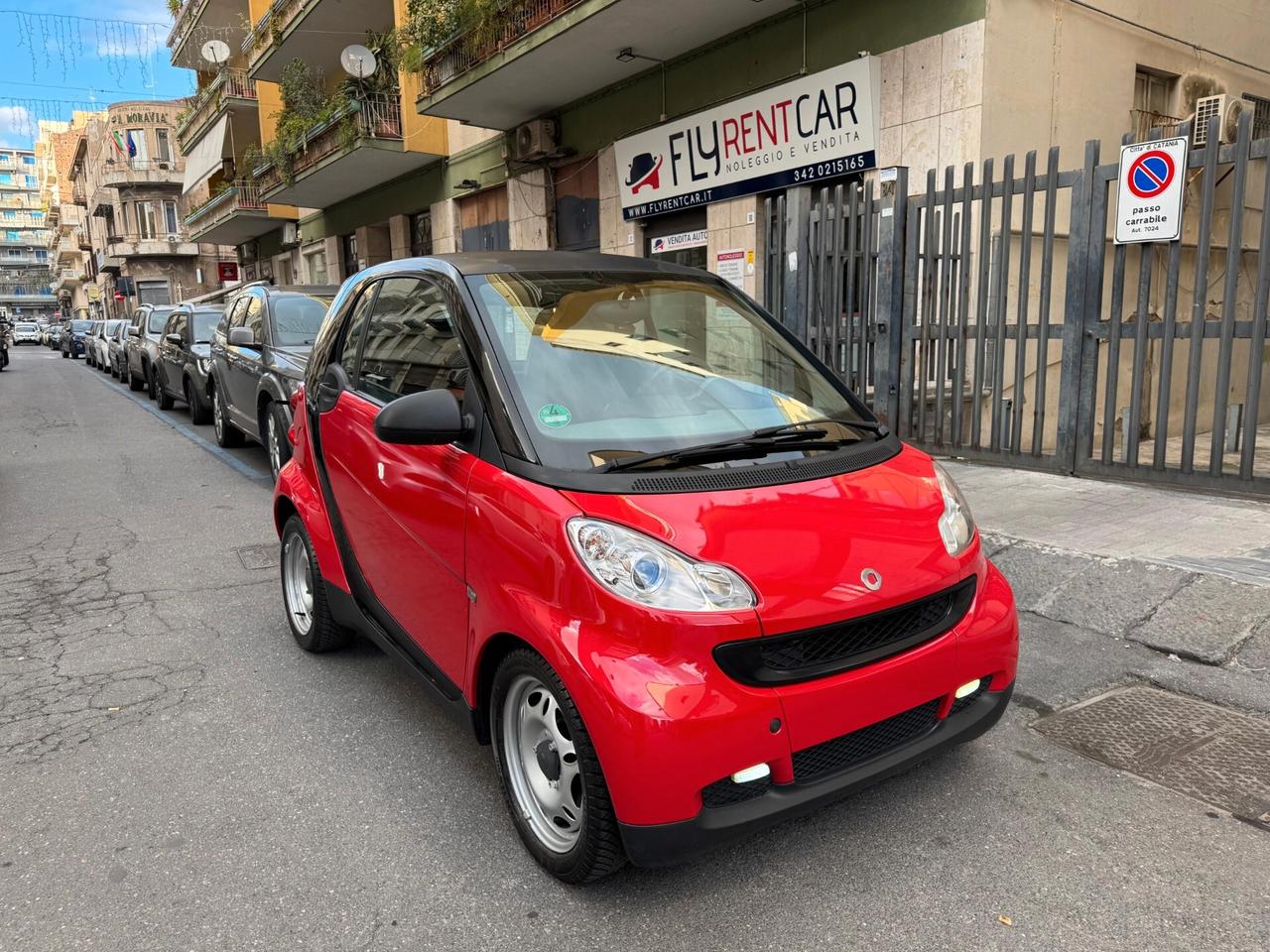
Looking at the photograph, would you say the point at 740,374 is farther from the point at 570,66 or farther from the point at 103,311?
the point at 103,311

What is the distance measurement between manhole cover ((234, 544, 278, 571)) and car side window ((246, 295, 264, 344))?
3032 millimetres

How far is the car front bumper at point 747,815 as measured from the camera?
2207mm

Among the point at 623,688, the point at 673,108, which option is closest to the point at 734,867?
the point at 623,688

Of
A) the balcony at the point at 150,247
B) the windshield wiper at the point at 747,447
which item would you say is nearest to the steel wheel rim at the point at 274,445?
the windshield wiper at the point at 747,447

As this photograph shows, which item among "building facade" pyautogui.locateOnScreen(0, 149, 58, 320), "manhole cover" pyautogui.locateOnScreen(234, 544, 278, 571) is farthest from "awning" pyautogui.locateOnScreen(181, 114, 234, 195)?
"building facade" pyautogui.locateOnScreen(0, 149, 58, 320)

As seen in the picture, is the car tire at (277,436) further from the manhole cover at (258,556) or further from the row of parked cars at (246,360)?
the manhole cover at (258,556)

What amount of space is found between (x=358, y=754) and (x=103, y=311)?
7736 centimetres

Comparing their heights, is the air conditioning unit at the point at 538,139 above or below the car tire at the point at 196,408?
above

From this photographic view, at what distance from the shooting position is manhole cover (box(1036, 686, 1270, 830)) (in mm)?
2969

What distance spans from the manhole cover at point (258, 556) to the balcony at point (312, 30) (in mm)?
16083

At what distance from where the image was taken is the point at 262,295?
29.1ft

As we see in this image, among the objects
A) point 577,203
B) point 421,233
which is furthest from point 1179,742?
point 421,233

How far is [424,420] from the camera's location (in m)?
2.74

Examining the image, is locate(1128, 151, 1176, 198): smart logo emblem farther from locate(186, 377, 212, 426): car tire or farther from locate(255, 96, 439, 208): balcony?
locate(255, 96, 439, 208): balcony
